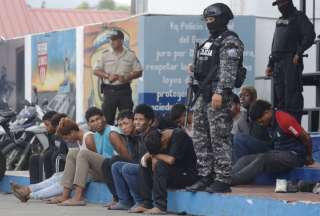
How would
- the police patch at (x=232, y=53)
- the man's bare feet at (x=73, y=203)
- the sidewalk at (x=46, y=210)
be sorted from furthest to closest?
the man's bare feet at (x=73, y=203) → the sidewalk at (x=46, y=210) → the police patch at (x=232, y=53)

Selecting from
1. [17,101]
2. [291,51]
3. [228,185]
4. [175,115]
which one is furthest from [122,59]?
[17,101]

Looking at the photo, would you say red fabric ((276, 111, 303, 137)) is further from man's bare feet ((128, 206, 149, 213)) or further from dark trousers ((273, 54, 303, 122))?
man's bare feet ((128, 206, 149, 213))

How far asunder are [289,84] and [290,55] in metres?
0.32

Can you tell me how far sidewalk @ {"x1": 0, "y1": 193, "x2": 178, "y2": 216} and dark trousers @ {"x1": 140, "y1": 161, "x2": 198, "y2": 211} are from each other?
34 cm

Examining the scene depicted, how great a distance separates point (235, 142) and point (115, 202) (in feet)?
4.65

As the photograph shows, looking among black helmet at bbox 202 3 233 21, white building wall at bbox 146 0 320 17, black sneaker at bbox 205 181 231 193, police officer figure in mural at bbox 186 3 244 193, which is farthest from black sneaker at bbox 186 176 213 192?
white building wall at bbox 146 0 320 17

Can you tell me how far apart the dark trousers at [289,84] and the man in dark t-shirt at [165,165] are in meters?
A: 1.50

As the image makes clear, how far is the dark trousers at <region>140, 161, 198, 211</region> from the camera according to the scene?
1022 centimetres

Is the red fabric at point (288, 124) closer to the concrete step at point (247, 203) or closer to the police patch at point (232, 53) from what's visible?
the concrete step at point (247, 203)

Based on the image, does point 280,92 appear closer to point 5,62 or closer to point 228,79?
point 228,79

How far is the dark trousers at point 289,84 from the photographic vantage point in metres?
11.3

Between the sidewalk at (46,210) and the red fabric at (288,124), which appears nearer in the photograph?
the red fabric at (288,124)

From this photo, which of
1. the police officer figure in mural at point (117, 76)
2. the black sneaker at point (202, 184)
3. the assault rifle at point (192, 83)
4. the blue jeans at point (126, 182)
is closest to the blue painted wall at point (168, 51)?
the police officer figure in mural at point (117, 76)

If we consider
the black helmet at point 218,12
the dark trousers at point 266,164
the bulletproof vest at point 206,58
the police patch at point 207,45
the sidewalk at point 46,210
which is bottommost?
the sidewalk at point 46,210
